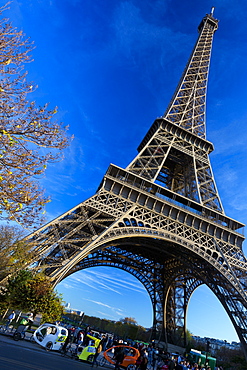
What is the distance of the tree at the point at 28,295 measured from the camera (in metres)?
16.6

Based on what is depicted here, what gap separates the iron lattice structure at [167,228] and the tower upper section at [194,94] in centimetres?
17

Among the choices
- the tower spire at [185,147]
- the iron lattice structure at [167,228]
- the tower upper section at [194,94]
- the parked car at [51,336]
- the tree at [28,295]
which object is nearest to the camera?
the parked car at [51,336]

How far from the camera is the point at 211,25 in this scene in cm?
5288

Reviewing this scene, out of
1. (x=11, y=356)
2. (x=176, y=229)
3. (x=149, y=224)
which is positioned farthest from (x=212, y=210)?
(x=11, y=356)

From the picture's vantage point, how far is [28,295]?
1698cm

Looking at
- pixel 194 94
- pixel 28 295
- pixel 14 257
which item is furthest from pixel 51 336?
pixel 194 94

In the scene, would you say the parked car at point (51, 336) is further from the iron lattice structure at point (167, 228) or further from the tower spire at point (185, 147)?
the tower spire at point (185, 147)

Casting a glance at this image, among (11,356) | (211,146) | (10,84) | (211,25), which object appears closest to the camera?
(10,84)

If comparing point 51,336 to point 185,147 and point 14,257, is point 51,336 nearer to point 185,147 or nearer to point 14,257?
point 14,257

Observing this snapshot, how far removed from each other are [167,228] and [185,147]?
13.7 m

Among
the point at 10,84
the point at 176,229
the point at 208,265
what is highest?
the point at 176,229

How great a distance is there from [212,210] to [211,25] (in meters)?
46.1

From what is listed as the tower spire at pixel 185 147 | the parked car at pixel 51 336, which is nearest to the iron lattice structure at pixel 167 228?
the tower spire at pixel 185 147

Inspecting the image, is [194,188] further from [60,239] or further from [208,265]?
[60,239]
